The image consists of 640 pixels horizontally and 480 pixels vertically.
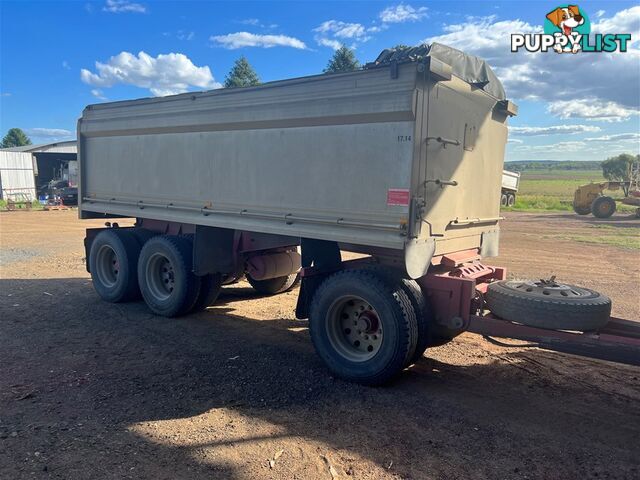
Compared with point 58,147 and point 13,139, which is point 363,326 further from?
point 13,139

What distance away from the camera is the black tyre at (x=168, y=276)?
22.9 feet

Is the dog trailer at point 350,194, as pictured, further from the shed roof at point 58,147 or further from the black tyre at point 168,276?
→ the shed roof at point 58,147

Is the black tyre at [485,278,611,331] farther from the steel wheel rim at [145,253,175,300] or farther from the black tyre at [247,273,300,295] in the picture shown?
the steel wheel rim at [145,253,175,300]

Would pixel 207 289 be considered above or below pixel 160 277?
below

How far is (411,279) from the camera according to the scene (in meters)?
4.90

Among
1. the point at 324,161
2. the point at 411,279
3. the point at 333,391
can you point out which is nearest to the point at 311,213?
the point at 324,161

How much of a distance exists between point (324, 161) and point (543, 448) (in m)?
3.27

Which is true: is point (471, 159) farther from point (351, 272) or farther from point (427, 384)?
point (427, 384)

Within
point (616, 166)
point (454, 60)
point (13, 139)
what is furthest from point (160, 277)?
point (13, 139)

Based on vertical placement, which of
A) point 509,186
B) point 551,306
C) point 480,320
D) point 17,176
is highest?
point 509,186

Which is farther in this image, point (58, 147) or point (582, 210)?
point (58, 147)

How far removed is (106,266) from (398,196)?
5.91 meters

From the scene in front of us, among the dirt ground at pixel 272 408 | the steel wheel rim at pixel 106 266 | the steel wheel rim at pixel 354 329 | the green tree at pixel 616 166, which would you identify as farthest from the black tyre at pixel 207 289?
the green tree at pixel 616 166

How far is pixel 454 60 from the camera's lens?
5.13 m
